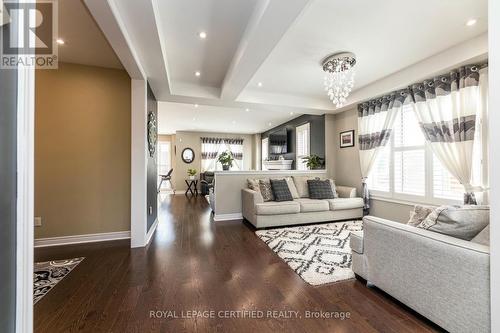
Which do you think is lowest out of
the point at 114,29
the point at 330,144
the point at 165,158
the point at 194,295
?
the point at 194,295

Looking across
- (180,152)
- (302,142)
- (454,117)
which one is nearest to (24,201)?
(454,117)

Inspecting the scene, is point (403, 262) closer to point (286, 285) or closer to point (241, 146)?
point (286, 285)

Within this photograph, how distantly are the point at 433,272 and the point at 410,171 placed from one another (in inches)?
104

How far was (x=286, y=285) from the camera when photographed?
2012 mm

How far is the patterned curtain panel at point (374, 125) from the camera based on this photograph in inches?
147

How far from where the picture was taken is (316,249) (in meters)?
2.82

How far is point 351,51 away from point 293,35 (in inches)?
36.3

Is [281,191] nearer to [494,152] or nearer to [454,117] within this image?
[454,117]

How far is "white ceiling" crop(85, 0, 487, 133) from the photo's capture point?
201 centimetres

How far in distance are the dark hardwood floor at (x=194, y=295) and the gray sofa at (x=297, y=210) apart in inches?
32.9

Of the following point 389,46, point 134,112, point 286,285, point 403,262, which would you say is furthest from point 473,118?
point 134,112

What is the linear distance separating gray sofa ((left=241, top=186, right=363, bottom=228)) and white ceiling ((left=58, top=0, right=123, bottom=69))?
3.02m

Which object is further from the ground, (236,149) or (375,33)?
(375,33)

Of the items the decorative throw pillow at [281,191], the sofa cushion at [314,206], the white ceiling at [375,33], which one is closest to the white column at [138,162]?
the white ceiling at [375,33]
